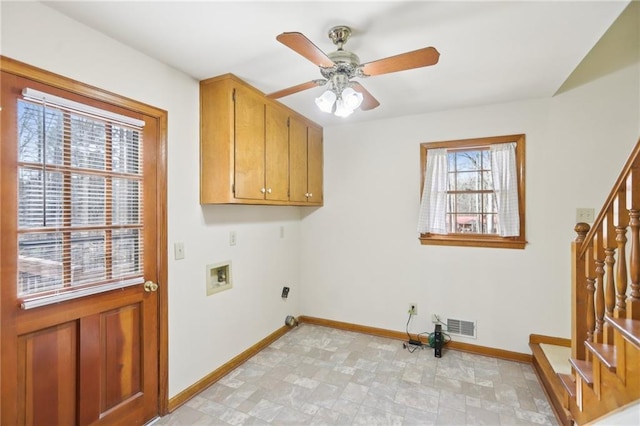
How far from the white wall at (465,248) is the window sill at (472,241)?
0.06 metres

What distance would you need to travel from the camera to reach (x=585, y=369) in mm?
1566

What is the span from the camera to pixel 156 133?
77.9 inches

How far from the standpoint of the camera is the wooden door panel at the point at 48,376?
1.40m

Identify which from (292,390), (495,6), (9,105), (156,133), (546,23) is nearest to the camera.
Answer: (9,105)

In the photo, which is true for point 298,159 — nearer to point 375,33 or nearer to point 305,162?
point 305,162

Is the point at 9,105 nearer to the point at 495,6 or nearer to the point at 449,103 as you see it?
the point at 495,6

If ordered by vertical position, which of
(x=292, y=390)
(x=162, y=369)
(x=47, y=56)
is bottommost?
(x=292, y=390)

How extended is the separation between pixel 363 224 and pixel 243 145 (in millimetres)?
1654

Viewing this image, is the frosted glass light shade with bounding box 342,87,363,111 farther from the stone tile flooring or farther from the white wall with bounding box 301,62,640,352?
the stone tile flooring

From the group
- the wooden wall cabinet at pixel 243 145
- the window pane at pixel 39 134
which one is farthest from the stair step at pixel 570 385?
the window pane at pixel 39 134

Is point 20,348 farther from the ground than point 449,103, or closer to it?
closer to it

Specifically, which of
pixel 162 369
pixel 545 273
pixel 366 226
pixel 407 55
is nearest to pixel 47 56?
pixel 407 55

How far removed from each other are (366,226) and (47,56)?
2800 millimetres

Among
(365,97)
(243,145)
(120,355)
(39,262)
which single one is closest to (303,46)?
(365,97)
